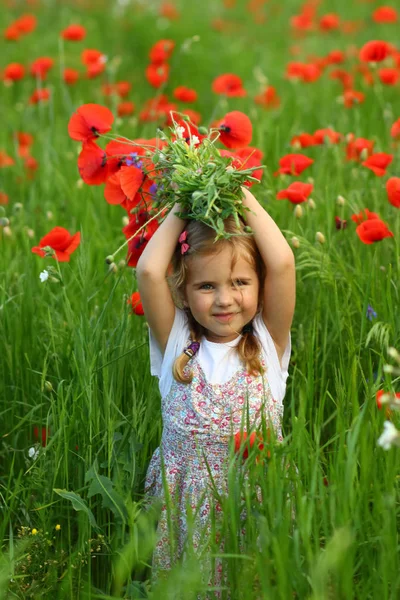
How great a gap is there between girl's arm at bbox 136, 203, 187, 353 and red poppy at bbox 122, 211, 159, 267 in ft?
0.58

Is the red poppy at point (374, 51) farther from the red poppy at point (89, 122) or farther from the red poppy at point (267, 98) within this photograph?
the red poppy at point (89, 122)

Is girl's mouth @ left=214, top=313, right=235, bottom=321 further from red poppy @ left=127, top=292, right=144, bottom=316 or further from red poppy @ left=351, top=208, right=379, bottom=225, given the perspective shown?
red poppy @ left=351, top=208, right=379, bottom=225

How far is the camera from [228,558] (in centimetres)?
201

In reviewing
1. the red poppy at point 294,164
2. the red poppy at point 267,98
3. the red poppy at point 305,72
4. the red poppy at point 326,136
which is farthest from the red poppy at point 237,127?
the red poppy at point 267,98

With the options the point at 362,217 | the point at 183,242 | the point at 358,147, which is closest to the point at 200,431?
the point at 183,242

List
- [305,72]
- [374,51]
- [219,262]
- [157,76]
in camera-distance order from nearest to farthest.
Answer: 1. [219,262]
2. [374,51]
3. [157,76]
4. [305,72]

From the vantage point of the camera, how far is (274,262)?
2.21 m

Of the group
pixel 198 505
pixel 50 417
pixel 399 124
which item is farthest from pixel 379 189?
pixel 198 505

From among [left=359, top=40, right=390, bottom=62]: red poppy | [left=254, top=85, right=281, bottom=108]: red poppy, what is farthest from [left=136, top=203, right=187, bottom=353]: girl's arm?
[left=254, top=85, right=281, bottom=108]: red poppy

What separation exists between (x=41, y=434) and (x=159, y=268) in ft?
2.22

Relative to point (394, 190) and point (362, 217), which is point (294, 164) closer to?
point (362, 217)

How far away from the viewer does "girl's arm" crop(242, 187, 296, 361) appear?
2.21m

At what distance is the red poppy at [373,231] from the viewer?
2.71 m

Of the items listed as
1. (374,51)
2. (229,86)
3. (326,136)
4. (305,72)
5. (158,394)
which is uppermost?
(305,72)
